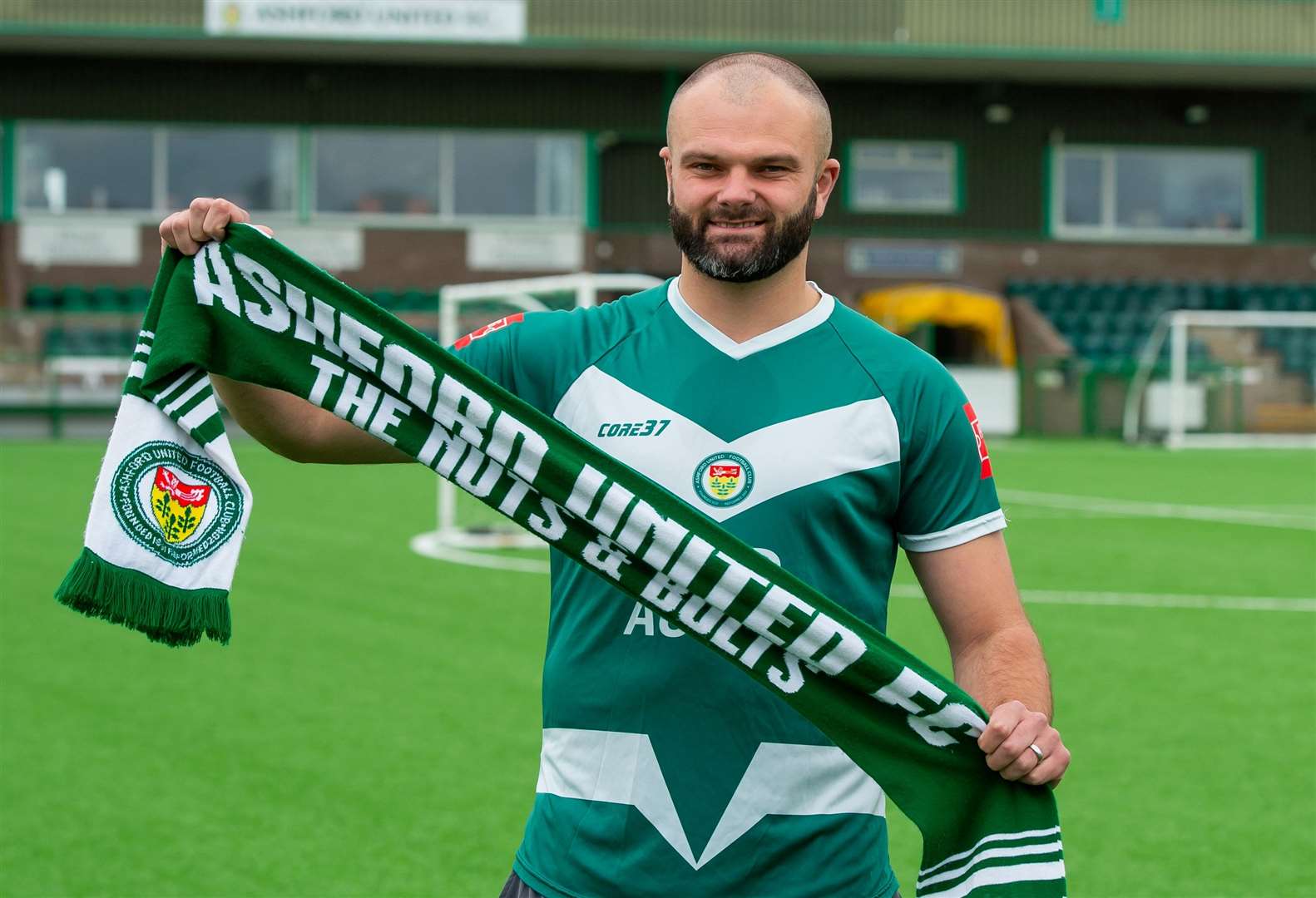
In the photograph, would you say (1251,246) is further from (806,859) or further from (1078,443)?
(806,859)

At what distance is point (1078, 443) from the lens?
91.6 ft

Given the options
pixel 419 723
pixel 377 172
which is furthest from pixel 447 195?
pixel 419 723

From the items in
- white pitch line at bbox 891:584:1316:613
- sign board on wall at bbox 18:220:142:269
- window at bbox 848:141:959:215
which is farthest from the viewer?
window at bbox 848:141:959:215

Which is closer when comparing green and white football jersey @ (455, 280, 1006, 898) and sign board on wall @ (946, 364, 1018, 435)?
green and white football jersey @ (455, 280, 1006, 898)

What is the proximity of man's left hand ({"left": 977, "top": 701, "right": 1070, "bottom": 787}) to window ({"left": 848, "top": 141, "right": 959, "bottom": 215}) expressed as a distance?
29948 millimetres

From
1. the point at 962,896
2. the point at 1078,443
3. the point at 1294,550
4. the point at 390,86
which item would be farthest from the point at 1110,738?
the point at 390,86

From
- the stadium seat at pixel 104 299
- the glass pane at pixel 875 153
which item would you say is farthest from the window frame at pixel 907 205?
the stadium seat at pixel 104 299

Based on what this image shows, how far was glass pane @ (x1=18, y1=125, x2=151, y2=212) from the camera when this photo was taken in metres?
30.0

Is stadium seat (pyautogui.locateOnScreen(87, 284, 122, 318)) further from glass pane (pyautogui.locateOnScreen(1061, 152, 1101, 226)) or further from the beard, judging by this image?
the beard

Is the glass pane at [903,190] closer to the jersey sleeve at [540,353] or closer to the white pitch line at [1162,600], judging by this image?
the white pitch line at [1162,600]

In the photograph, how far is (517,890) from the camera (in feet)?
9.26

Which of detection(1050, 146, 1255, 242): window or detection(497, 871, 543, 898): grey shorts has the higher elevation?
detection(1050, 146, 1255, 242): window

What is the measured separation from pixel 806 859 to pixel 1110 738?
15.2ft

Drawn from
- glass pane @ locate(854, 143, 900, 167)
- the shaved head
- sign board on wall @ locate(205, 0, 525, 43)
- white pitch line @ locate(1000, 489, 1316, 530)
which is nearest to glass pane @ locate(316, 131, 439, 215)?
sign board on wall @ locate(205, 0, 525, 43)
